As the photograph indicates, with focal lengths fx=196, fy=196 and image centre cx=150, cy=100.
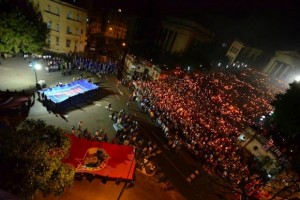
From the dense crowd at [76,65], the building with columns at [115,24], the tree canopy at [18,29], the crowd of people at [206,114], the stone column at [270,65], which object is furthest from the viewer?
the stone column at [270,65]

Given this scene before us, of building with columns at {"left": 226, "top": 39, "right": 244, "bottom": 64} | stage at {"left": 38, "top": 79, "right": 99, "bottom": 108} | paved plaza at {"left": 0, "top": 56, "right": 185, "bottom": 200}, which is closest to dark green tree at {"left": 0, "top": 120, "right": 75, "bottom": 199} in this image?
paved plaza at {"left": 0, "top": 56, "right": 185, "bottom": 200}

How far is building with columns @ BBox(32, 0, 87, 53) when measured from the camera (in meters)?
38.0

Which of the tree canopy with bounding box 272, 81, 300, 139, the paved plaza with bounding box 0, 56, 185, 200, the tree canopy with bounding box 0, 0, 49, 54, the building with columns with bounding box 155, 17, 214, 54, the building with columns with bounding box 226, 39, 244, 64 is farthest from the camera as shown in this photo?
the building with columns with bounding box 226, 39, 244, 64

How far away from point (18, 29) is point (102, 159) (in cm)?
2798

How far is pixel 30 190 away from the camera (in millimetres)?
10273

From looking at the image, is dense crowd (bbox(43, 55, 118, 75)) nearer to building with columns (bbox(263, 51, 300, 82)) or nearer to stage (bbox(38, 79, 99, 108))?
stage (bbox(38, 79, 99, 108))

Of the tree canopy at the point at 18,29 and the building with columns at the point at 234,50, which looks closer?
the tree canopy at the point at 18,29

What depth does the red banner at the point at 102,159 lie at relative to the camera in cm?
1800

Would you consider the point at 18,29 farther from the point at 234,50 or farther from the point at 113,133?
the point at 234,50

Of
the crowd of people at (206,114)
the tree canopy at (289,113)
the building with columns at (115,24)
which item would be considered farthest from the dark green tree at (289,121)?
the building with columns at (115,24)

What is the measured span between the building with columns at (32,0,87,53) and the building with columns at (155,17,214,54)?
78.8 ft

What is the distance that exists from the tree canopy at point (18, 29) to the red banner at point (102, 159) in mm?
23686

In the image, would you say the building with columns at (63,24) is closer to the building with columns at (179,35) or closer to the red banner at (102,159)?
the building with columns at (179,35)

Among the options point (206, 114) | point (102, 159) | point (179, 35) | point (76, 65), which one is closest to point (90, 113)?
point (102, 159)
